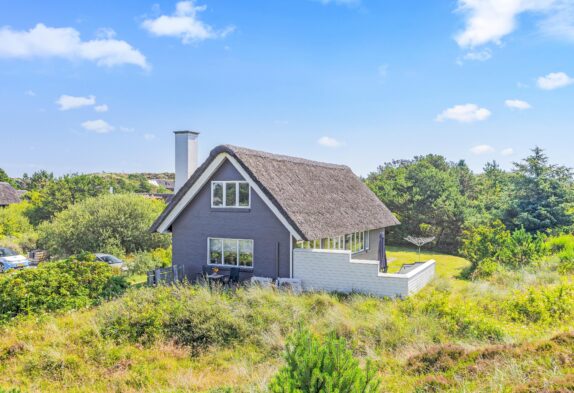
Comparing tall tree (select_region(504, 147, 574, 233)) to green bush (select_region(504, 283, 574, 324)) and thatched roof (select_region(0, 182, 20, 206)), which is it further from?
thatched roof (select_region(0, 182, 20, 206))

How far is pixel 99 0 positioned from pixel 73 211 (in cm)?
1581

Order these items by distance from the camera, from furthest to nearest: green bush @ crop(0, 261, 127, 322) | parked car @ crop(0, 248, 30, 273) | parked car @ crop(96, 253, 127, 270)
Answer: parked car @ crop(0, 248, 30, 273)
parked car @ crop(96, 253, 127, 270)
green bush @ crop(0, 261, 127, 322)

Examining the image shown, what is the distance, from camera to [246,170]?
15.8 meters

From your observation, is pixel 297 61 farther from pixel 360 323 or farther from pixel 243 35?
pixel 360 323

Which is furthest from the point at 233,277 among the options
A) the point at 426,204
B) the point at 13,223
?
the point at 13,223

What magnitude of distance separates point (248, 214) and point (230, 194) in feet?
3.98

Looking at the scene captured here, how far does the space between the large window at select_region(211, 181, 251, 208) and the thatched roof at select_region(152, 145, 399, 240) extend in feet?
2.99

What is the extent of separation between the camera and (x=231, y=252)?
670 inches

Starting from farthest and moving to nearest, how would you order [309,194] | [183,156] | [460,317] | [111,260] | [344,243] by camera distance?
[111,260]
[344,243]
[183,156]
[309,194]
[460,317]

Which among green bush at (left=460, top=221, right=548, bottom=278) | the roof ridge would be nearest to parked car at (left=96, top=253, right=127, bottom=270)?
the roof ridge

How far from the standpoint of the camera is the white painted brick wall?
14.1 m

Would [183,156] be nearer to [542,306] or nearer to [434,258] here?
[542,306]

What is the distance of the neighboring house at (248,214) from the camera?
15.8m

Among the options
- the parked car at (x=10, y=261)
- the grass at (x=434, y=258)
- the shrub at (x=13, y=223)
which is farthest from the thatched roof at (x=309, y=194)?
the shrub at (x=13, y=223)
